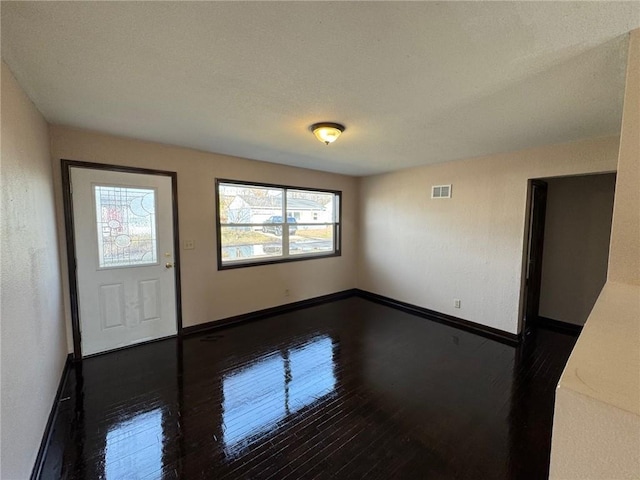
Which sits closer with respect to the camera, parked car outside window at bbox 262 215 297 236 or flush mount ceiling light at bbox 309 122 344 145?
flush mount ceiling light at bbox 309 122 344 145

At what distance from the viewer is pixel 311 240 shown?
5.04m

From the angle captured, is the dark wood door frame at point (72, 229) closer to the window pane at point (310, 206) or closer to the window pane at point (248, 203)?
the window pane at point (248, 203)

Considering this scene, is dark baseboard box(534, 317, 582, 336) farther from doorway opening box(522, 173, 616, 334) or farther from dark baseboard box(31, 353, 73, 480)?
dark baseboard box(31, 353, 73, 480)

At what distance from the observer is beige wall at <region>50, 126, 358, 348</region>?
294 centimetres

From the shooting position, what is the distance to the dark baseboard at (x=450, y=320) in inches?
141

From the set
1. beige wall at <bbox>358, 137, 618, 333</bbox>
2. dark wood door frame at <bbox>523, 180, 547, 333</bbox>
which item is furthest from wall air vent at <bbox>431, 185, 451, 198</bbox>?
dark wood door frame at <bbox>523, 180, 547, 333</bbox>

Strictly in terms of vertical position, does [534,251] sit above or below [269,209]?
below

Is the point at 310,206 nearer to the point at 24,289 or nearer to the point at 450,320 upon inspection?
the point at 450,320

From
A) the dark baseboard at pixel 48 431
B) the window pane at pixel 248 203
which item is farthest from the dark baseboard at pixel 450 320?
the dark baseboard at pixel 48 431

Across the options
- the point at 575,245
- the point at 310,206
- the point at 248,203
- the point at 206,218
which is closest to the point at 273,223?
the point at 248,203

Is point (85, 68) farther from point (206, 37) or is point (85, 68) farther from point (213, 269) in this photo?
point (213, 269)

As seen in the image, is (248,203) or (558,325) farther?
(248,203)

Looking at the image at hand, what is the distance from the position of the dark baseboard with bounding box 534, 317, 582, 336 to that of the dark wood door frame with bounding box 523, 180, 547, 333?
111 mm

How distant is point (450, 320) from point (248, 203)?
3429 mm
